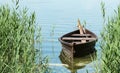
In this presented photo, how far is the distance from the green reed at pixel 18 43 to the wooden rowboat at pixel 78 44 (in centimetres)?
914

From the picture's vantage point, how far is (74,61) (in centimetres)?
→ 1769

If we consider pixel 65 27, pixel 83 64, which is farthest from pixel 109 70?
pixel 65 27

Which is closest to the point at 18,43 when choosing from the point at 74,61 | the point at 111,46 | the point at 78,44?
the point at 111,46

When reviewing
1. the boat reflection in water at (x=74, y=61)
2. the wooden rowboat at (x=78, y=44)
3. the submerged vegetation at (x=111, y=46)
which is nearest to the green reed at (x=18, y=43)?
the submerged vegetation at (x=111, y=46)

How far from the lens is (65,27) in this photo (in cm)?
2855

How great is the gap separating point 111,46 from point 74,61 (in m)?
11.4

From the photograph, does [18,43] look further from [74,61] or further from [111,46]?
[74,61]

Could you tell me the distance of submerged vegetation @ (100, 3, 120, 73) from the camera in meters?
6.24

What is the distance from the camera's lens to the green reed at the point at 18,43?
6.12 meters

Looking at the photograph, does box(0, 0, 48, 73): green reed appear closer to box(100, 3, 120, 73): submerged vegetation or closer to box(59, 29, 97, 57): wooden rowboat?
box(100, 3, 120, 73): submerged vegetation

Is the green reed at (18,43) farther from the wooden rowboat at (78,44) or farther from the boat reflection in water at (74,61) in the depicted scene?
the wooden rowboat at (78,44)

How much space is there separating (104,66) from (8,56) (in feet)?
6.47

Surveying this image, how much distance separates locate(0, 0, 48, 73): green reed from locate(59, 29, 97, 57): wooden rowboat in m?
9.14

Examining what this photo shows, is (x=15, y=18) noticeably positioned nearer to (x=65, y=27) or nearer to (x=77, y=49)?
(x=77, y=49)
